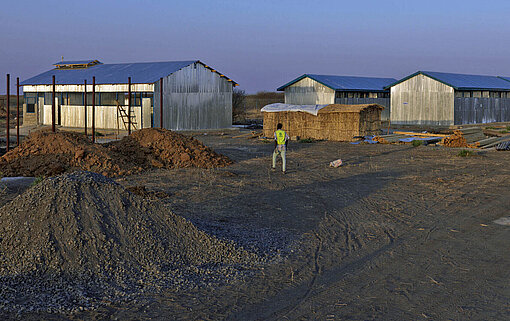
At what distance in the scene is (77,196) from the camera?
7895mm

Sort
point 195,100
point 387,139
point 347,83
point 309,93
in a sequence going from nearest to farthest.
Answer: point 387,139, point 195,100, point 309,93, point 347,83

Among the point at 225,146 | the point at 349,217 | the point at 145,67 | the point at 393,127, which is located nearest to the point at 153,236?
the point at 349,217

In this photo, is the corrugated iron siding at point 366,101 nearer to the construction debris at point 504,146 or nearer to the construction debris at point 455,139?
the construction debris at point 455,139

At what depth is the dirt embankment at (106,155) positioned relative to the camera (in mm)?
16484

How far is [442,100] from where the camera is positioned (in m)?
41.0

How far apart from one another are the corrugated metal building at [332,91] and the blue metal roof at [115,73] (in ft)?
31.9

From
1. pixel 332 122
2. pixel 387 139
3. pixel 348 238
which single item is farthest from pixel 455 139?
pixel 348 238

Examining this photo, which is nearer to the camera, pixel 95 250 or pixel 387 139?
pixel 95 250

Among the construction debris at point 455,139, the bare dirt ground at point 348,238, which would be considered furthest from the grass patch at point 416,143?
the bare dirt ground at point 348,238

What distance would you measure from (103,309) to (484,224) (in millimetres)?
7375

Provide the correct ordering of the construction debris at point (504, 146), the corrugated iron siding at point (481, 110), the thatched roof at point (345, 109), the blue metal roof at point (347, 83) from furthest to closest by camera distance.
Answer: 1. the blue metal roof at point (347, 83)
2. the corrugated iron siding at point (481, 110)
3. the thatched roof at point (345, 109)
4. the construction debris at point (504, 146)

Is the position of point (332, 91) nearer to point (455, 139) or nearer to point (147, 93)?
point (147, 93)

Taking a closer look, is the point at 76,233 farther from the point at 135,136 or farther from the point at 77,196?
the point at 135,136

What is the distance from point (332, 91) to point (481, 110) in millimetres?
11728
